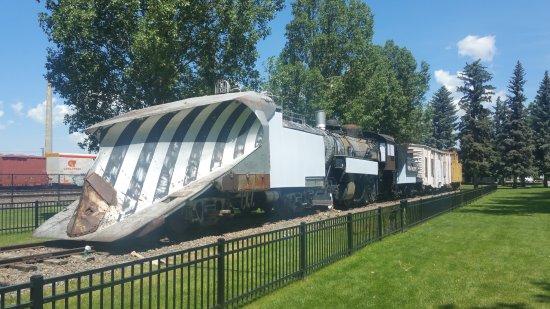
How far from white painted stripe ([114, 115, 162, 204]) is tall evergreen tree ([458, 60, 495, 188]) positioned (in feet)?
174

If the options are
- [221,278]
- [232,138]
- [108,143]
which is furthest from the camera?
[108,143]

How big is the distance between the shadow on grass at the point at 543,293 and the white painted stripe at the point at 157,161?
27.9ft

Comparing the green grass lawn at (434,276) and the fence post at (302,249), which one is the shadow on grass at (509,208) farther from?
the fence post at (302,249)

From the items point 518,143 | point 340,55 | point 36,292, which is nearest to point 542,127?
point 518,143

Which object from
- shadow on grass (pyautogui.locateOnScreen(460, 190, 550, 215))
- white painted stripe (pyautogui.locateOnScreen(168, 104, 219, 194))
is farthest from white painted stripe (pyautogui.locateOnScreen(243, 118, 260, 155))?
shadow on grass (pyautogui.locateOnScreen(460, 190, 550, 215))

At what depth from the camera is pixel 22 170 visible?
142 feet

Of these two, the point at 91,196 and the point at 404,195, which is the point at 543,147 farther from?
the point at 91,196

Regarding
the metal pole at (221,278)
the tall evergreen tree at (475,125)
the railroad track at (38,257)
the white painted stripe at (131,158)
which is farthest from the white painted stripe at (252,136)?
the tall evergreen tree at (475,125)

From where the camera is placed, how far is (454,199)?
76.5 ft

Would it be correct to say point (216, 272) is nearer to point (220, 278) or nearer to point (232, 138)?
point (220, 278)

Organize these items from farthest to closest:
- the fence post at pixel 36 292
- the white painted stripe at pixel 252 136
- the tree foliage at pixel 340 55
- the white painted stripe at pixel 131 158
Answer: the tree foliage at pixel 340 55, the white painted stripe at pixel 252 136, the white painted stripe at pixel 131 158, the fence post at pixel 36 292

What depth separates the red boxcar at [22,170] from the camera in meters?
39.8

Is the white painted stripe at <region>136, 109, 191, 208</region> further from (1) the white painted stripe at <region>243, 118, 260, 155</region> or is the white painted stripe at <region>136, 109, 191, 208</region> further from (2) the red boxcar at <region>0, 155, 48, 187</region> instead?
(2) the red boxcar at <region>0, 155, 48, 187</region>

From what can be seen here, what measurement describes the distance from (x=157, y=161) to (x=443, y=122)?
253 ft
